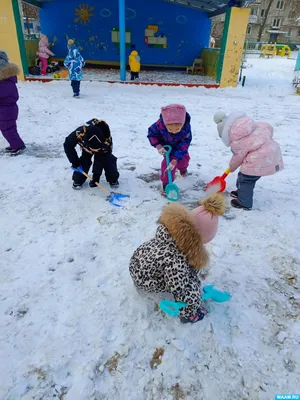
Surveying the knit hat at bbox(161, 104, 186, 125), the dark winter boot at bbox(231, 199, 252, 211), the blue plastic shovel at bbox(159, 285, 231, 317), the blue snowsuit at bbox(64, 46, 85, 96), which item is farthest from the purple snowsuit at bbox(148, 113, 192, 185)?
the blue snowsuit at bbox(64, 46, 85, 96)

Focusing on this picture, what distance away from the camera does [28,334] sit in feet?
5.88

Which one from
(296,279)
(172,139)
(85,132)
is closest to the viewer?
(296,279)

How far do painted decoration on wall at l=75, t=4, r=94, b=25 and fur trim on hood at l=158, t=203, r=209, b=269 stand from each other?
14.1 metres

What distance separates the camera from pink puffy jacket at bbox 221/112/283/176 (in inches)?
113

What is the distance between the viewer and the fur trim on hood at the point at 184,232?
63.5 inches

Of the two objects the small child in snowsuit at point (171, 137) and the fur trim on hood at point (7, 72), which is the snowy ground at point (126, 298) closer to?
the small child in snowsuit at point (171, 137)

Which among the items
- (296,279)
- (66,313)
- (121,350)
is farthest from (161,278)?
(296,279)

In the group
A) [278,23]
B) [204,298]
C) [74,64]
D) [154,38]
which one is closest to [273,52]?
[154,38]

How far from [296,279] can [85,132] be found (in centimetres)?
243

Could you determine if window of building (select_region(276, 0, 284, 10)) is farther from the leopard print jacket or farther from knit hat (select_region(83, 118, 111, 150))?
the leopard print jacket

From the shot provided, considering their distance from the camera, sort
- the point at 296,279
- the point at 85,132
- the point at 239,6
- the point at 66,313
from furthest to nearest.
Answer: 1. the point at 239,6
2. the point at 85,132
3. the point at 296,279
4. the point at 66,313

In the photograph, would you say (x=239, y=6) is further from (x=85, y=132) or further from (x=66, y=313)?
(x=66, y=313)

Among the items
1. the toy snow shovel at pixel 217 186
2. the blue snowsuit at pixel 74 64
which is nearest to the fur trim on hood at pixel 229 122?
the toy snow shovel at pixel 217 186

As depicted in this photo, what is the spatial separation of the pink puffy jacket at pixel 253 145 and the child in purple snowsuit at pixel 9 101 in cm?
314
